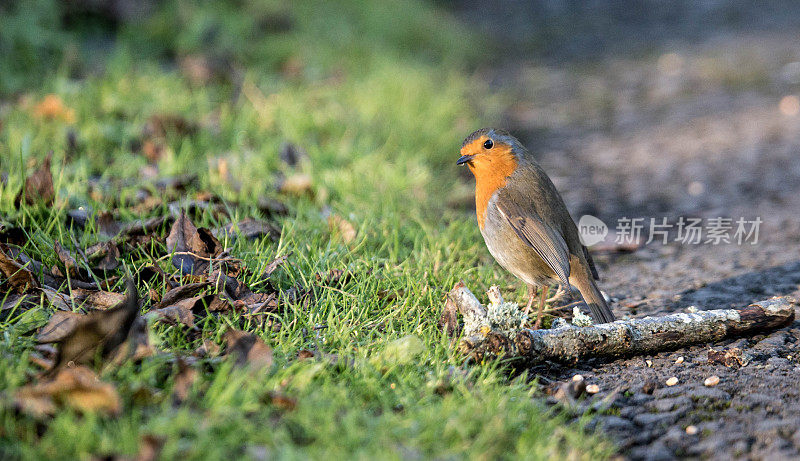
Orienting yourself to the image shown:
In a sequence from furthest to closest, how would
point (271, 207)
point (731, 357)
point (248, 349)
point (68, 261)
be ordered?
point (271, 207), point (68, 261), point (731, 357), point (248, 349)

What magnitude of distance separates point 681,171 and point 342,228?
3079mm

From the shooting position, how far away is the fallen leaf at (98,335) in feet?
6.77

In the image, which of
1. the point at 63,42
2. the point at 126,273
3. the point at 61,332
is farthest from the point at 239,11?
the point at 61,332

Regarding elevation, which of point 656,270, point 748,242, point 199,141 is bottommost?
point 199,141

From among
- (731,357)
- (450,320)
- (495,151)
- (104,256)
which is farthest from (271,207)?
(731,357)

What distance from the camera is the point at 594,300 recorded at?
2.96 meters

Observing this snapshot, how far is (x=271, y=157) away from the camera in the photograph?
477 cm

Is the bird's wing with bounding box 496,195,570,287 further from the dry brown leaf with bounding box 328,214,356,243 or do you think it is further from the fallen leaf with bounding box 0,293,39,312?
the fallen leaf with bounding box 0,293,39,312

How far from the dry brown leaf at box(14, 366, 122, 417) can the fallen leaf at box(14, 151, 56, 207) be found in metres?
1.64

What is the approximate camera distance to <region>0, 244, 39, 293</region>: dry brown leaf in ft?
8.63

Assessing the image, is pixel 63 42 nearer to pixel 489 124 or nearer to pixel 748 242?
pixel 489 124

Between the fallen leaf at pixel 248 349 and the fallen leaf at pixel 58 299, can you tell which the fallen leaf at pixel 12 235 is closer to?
the fallen leaf at pixel 58 299

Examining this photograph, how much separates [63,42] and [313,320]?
4506mm

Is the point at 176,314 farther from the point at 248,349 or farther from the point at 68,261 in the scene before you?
the point at 68,261
